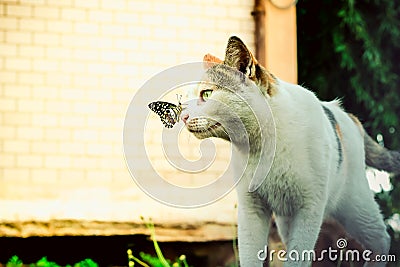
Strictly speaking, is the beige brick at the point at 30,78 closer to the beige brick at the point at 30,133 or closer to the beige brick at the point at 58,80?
the beige brick at the point at 58,80

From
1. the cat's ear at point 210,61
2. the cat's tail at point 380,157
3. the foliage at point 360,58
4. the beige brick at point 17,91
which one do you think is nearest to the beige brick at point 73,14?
the beige brick at point 17,91

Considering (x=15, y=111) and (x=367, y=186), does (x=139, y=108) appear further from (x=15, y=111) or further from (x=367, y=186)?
(x=367, y=186)

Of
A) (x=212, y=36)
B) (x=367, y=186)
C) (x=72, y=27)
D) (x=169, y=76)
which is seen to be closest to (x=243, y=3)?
(x=212, y=36)

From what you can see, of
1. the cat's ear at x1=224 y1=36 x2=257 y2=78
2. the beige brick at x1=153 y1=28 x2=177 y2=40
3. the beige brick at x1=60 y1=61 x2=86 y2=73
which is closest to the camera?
the cat's ear at x1=224 y1=36 x2=257 y2=78

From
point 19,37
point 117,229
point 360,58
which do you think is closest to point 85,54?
point 19,37

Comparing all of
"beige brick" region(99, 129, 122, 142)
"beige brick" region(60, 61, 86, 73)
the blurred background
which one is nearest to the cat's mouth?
the blurred background

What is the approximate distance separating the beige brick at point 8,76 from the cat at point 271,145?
2.44ft

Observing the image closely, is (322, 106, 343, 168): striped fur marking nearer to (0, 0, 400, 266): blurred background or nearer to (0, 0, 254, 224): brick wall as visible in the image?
(0, 0, 400, 266): blurred background

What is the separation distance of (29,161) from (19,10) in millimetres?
646

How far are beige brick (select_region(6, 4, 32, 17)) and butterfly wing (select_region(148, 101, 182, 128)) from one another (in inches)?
25.7

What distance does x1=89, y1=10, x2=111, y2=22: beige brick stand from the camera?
3.20 meters

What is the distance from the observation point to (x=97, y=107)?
319 centimetres

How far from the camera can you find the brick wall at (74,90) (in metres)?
3.09

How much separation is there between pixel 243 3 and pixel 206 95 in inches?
24.8
